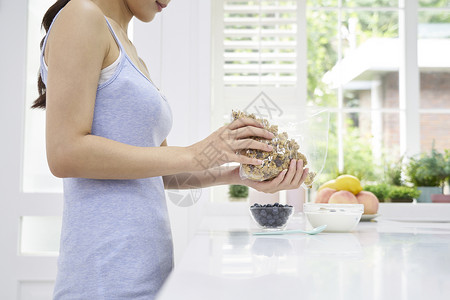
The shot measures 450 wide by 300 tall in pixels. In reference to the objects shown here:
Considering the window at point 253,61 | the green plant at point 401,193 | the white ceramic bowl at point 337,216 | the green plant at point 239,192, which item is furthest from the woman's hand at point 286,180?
the window at point 253,61

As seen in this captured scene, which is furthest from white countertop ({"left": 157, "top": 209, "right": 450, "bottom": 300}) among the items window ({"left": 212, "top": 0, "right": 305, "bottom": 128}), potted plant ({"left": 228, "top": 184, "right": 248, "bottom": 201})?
window ({"left": 212, "top": 0, "right": 305, "bottom": 128})

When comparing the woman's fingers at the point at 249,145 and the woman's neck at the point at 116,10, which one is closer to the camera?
A: the woman's fingers at the point at 249,145

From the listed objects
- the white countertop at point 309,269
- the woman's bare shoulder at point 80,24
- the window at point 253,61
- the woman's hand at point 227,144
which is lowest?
the white countertop at point 309,269

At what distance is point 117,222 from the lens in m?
0.80

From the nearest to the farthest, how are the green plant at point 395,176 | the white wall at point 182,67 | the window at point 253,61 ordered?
the white wall at point 182,67
the green plant at point 395,176
the window at point 253,61

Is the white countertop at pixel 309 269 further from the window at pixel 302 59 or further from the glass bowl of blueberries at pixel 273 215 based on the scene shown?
the window at pixel 302 59

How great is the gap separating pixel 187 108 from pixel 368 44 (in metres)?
2.81

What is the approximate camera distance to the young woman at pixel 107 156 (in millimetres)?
729

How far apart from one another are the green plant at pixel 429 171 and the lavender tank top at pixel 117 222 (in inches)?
71.7

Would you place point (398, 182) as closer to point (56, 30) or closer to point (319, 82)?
point (56, 30)

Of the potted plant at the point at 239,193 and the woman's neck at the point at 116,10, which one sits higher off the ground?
the woman's neck at the point at 116,10

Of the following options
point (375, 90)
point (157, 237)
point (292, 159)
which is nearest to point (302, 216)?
point (292, 159)

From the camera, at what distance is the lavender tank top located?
0.78m

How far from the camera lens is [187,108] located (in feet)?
6.41
